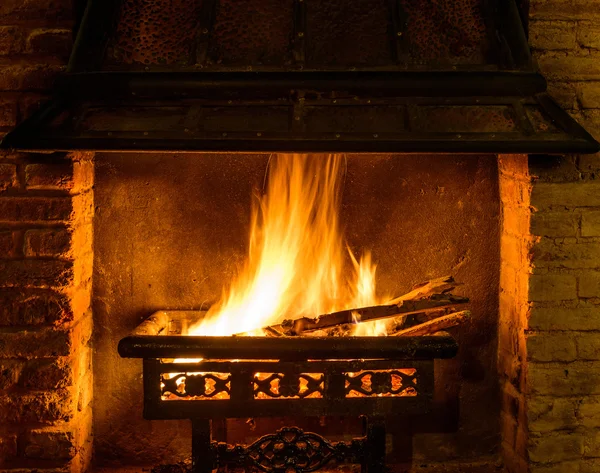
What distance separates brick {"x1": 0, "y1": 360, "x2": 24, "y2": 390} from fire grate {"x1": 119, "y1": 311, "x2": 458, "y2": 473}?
1.65 ft

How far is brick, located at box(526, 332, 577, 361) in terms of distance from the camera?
258 cm

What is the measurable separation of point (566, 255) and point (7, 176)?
2.00 m

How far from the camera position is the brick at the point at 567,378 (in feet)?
8.48

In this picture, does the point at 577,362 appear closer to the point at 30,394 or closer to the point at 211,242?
the point at 211,242

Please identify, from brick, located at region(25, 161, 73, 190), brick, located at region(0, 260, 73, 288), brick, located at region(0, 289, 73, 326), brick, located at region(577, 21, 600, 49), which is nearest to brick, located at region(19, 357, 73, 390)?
brick, located at region(0, 289, 73, 326)

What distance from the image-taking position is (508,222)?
9.13 feet

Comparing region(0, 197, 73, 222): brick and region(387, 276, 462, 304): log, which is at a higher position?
region(0, 197, 73, 222): brick

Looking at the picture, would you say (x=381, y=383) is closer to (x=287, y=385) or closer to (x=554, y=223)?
(x=287, y=385)

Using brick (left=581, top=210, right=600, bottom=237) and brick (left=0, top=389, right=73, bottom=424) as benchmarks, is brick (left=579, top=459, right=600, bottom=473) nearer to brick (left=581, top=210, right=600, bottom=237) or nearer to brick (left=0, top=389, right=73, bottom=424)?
brick (left=581, top=210, right=600, bottom=237)

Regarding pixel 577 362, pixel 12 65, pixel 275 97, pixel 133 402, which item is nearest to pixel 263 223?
pixel 275 97

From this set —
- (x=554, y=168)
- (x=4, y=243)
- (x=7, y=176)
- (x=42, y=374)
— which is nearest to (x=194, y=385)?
(x=42, y=374)

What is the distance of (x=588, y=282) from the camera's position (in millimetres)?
2564

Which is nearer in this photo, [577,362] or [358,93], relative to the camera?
[358,93]

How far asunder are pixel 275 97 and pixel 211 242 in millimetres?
793
